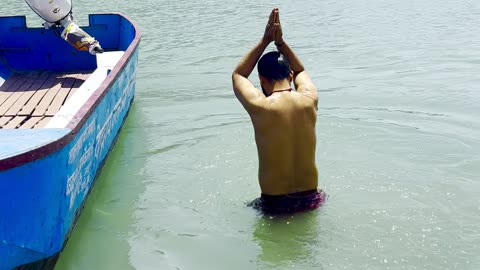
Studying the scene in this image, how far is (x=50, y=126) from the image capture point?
5.61m

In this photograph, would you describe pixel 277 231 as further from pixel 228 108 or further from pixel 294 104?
pixel 228 108

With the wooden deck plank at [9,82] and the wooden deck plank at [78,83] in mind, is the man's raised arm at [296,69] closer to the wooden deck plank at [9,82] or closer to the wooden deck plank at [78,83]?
the wooden deck plank at [78,83]

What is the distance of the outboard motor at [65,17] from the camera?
8180mm

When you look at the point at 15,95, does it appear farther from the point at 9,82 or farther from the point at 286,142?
the point at 286,142

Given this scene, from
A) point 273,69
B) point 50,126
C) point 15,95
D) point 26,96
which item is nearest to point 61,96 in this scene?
point 26,96

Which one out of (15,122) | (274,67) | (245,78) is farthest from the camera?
(15,122)

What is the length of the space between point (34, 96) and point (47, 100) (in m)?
0.32

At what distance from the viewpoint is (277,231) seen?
4875 millimetres

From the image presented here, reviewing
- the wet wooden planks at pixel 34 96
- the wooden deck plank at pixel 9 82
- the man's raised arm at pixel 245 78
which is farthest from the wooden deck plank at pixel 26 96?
the man's raised arm at pixel 245 78

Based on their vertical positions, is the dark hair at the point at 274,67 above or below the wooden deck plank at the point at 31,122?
above

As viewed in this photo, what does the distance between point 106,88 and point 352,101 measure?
12.9ft

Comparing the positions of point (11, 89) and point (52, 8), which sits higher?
point (52, 8)

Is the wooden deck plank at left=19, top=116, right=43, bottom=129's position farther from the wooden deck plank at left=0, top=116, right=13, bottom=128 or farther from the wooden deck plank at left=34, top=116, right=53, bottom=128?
the wooden deck plank at left=0, top=116, right=13, bottom=128

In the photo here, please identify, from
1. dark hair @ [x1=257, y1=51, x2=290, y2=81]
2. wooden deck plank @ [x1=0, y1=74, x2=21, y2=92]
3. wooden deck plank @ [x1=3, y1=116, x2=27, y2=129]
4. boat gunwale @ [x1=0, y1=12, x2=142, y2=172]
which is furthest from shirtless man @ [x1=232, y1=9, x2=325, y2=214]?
wooden deck plank @ [x1=0, y1=74, x2=21, y2=92]
